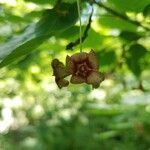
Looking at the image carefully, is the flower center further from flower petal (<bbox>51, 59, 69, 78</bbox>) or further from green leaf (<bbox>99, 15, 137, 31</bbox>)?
green leaf (<bbox>99, 15, 137, 31</bbox>)

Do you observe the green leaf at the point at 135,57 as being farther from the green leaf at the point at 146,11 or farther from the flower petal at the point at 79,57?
the flower petal at the point at 79,57

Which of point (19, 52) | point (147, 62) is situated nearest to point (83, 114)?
point (147, 62)

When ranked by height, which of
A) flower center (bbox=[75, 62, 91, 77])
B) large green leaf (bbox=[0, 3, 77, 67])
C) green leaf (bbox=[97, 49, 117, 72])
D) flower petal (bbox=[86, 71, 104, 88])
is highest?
green leaf (bbox=[97, 49, 117, 72])

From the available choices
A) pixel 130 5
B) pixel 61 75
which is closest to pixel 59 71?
pixel 61 75

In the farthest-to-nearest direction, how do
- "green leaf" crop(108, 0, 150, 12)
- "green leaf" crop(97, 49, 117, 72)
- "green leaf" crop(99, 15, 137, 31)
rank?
1. "green leaf" crop(97, 49, 117, 72)
2. "green leaf" crop(99, 15, 137, 31)
3. "green leaf" crop(108, 0, 150, 12)

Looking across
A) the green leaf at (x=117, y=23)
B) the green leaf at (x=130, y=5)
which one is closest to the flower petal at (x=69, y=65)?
A: the green leaf at (x=130, y=5)

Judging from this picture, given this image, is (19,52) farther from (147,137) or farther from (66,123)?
(66,123)

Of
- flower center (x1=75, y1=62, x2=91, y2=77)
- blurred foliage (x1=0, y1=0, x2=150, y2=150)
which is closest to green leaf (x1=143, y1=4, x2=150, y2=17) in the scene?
blurred foliage (x1=0, y1=0, x2=150, y2=150)
